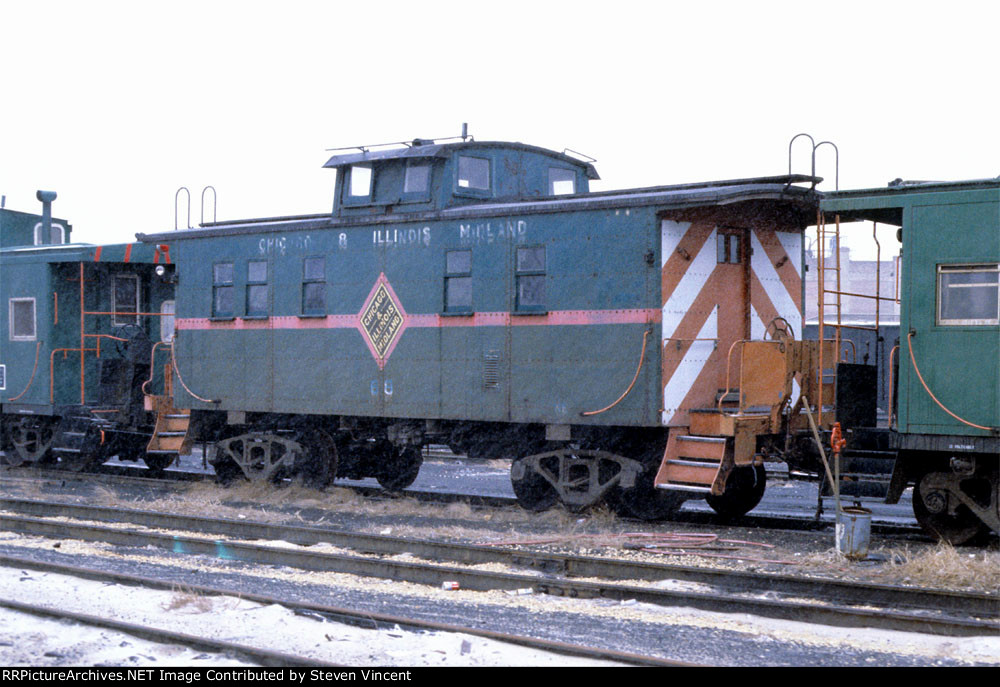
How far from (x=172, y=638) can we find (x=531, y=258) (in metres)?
6.60

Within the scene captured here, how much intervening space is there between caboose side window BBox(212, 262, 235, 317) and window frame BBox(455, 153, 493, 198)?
3706mm

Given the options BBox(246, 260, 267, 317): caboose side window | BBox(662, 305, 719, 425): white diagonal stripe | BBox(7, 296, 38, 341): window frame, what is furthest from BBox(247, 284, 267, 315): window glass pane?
BBox(662, 305, 719, 425): white diagonal stripe

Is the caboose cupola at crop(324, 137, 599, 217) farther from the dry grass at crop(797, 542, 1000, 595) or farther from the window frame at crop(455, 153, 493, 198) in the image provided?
the dry grass at crop(797, 542, 1000, 595)

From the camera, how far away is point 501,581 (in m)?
8.94

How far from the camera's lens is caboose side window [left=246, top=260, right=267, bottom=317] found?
14812 millimetres

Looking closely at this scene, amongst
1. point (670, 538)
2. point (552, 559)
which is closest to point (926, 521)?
point (670, 538)

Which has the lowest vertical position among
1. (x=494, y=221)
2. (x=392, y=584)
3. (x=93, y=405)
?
(x=392, y=584)

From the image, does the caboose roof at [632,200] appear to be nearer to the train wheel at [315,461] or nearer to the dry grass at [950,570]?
the train wheel at [315,461]

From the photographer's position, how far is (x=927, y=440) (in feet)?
32.6

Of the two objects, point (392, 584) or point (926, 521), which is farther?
point (926, 521)

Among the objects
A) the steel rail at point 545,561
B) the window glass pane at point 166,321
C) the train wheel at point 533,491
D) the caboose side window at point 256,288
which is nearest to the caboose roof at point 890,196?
the steel rail at point 545,561

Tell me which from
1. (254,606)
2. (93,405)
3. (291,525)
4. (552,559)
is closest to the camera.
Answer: (254,606)

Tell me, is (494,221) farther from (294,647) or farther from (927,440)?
(294,647)

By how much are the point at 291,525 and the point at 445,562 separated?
8.46ft
